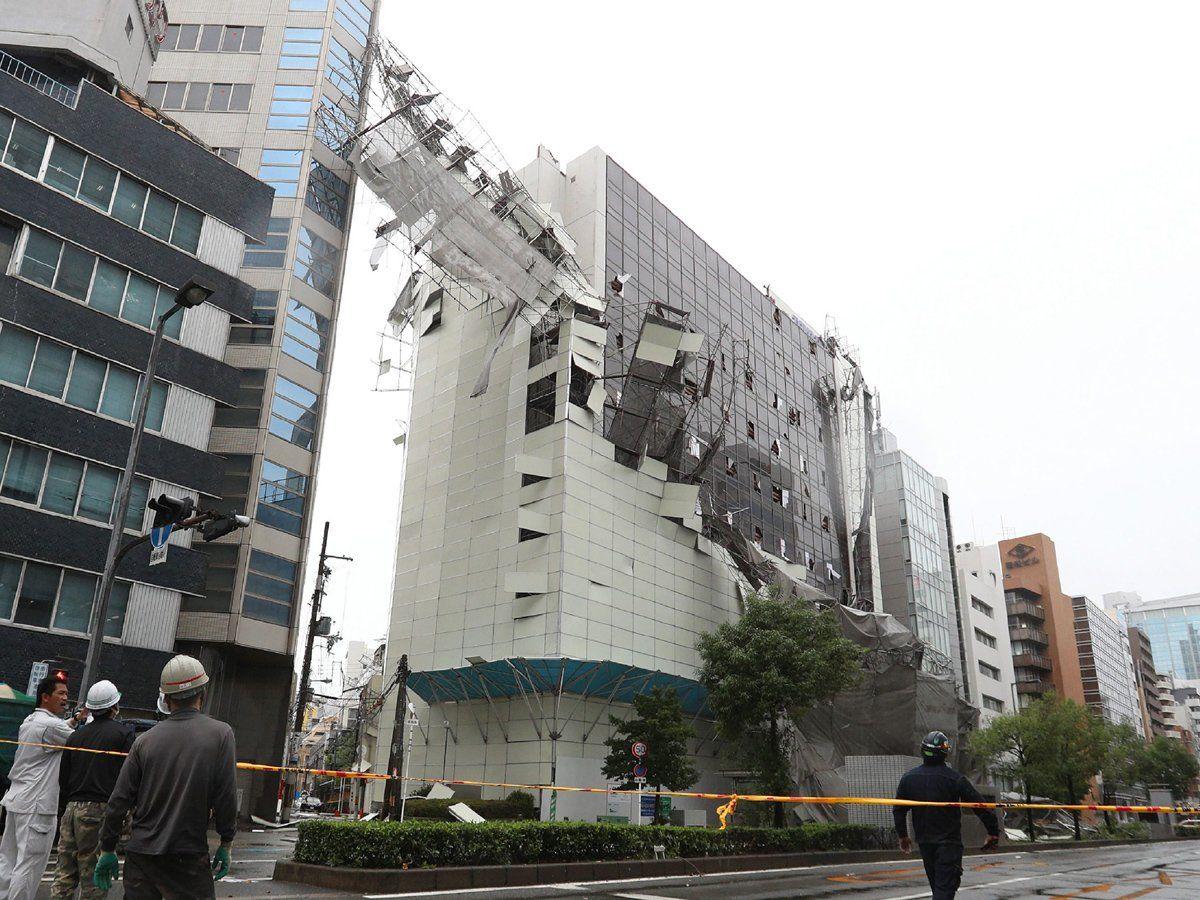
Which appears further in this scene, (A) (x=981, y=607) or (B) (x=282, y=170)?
(A) (x=981, y=607)

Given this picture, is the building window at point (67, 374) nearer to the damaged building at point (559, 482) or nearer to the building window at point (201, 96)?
the damaged building at point (559, 482)

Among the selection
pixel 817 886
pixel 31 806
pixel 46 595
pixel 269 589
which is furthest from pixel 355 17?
pixel 31 806

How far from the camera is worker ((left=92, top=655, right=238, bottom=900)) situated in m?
4.37

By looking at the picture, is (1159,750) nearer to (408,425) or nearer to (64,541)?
(408,425)

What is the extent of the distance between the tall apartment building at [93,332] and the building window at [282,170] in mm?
5989

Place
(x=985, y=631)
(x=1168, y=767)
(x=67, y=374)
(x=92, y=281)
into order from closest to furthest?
1. (x=67, y=374)
2. (x=92, y=281)
3. (x=1168, y=767)
4. (x=985, y=631)

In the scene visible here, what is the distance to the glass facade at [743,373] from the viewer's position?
37.8m

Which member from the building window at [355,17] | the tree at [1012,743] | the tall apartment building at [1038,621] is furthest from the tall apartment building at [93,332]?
the tall apartment building at [1038,621]

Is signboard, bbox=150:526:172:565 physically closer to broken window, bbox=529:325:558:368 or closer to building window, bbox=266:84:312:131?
broken window, bbox=529:325:558:368

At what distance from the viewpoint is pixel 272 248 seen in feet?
114

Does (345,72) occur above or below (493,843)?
above

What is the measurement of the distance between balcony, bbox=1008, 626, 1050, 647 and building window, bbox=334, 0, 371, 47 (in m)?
70.4

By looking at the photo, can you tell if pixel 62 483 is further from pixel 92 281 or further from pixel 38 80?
pixel 38 80

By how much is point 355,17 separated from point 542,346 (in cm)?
2022
